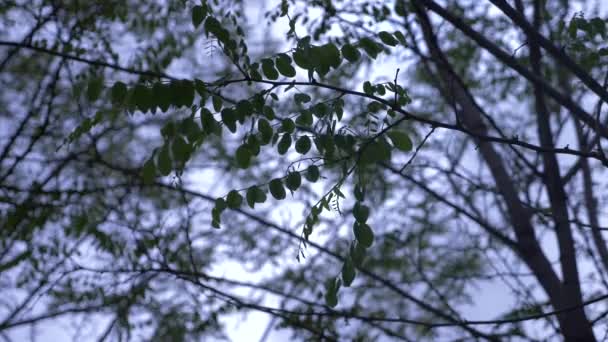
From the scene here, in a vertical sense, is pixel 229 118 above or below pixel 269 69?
below

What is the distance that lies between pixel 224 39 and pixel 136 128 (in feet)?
9.75

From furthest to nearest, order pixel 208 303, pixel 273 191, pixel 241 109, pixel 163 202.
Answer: pixel 163 202 < pixel 208 303 < pixel 273 191 < pixel 241 109

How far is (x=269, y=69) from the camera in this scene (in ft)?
3.53

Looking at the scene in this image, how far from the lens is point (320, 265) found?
3654 mm

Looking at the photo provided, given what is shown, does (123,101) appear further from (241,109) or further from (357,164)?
(357,164)

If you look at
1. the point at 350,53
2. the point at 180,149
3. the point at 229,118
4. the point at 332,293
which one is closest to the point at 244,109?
the point at 229,118

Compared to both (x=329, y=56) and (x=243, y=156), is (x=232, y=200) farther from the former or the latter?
(x=329, y=56)

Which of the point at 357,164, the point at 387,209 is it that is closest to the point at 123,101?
the point at 357,164

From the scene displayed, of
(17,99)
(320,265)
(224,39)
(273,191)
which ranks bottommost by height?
(273,191)

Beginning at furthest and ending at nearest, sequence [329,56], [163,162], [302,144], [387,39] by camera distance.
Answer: [387,39] → [302,144] → [329,56] → [163,162]

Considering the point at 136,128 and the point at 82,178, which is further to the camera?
the point at 136,128

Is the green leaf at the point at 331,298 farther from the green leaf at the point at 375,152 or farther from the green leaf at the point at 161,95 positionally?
the green leaf at the point at 161,95

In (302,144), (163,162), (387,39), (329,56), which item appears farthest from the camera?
(387,39)

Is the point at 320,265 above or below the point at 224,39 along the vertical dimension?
above
